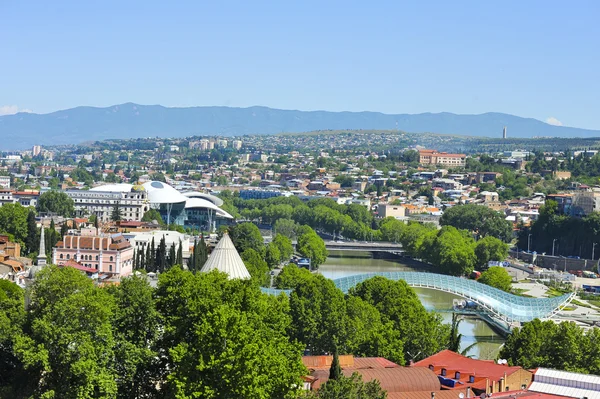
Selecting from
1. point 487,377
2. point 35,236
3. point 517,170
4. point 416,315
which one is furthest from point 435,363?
point 517,170

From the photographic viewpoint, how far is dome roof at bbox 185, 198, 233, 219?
10619 centimetres

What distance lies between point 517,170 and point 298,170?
41983 mm

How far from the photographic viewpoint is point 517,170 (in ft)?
515

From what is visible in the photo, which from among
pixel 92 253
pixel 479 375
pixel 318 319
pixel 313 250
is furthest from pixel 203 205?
pixel 479 375

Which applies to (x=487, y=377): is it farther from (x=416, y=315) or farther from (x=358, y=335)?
(x=416, y=315)

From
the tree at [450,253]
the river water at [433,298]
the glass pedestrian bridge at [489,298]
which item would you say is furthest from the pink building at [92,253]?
the tree at [450,253]

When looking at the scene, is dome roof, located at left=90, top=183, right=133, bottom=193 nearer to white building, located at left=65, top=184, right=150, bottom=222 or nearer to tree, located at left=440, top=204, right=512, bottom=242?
white building, located at left=65, top=184, right=150, bottom=222

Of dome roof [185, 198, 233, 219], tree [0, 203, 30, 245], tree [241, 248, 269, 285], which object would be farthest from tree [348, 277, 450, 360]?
dome roof [185, 198, 233, 219]

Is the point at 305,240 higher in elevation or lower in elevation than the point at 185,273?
lower

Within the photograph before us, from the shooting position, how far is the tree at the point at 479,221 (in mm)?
102375

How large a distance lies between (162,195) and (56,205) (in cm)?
1407

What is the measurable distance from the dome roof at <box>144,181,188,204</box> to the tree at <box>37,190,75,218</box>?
394 inches

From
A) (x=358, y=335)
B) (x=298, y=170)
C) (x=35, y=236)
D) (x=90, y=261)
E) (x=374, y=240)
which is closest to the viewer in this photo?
(x=358, y=335)

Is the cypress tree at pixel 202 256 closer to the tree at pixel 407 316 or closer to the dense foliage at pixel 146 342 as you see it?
the tree at pixel 407 316
